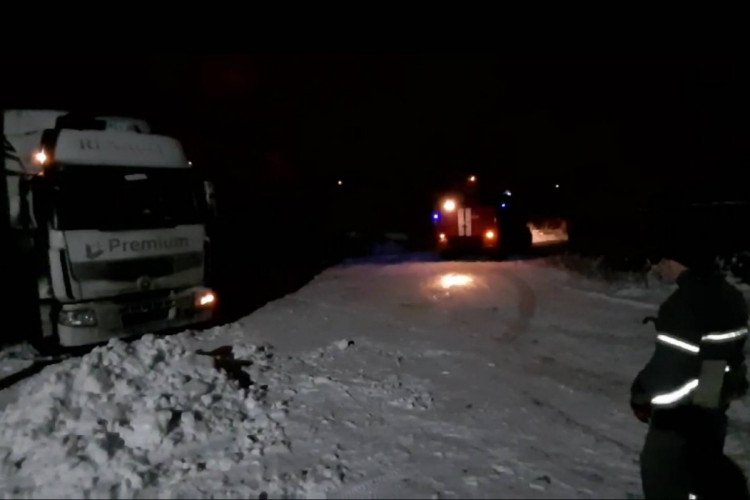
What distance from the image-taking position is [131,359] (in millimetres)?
6285

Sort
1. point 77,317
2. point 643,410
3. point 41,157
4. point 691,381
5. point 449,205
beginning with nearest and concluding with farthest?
1. point 691,381
2. point 643,410
3. point 77,317
4. point 41,157
5. point 449,205

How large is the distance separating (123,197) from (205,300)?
187cm

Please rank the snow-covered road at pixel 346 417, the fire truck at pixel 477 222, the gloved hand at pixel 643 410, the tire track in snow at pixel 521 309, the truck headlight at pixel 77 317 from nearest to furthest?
the gloved hand at pixel 643 410, the snow-covered road at pixel 346 417, the truck headlight at pixel 77 317, the tire track in snow at pixel 521 309, the fire truck at pixel 477 222

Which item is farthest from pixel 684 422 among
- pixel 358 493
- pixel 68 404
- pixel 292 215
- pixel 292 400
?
pixel 292 215

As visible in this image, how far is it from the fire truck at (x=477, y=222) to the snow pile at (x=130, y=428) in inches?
534

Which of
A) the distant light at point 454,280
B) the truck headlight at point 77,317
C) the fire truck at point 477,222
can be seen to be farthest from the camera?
the fire truck at point 477,222

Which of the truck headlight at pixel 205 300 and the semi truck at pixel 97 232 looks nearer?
the semi truck at pixel 97 232

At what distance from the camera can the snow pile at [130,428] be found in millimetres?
4254

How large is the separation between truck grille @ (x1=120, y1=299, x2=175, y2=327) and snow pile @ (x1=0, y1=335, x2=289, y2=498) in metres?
1.67

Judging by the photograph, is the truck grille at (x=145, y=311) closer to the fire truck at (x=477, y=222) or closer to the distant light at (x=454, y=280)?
the distant light at (x=454, y=280)


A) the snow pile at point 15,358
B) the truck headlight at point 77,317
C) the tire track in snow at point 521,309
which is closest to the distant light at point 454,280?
the tire track in snow at point 521,309

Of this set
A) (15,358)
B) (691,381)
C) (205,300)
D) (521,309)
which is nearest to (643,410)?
(691,381)

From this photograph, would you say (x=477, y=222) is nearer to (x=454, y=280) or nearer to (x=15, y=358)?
(x=454, y=280)

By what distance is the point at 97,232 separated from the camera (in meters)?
7.65
